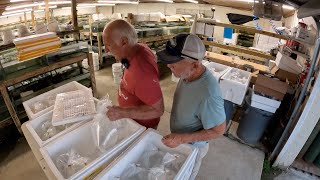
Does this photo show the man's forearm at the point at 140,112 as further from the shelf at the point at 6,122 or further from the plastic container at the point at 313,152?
the shelf at the point at 6,122

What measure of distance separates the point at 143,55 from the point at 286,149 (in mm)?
2309

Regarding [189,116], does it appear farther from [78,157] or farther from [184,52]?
[78,157]

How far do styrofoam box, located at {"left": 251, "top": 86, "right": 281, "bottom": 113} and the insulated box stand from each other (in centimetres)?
77

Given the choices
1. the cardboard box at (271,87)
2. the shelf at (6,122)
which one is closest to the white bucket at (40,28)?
the shelf at (6,122)

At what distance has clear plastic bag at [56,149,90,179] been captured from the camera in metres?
1.12

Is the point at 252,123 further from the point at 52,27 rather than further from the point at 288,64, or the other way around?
the point at 52,27

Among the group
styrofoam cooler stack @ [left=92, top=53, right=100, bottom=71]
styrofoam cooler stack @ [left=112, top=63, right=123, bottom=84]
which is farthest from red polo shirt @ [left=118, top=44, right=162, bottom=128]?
styrofoam cooler stack @ [left=92, top=53, right=100, bottom=71]

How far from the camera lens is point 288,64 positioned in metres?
3.03

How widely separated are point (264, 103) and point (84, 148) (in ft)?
7.94

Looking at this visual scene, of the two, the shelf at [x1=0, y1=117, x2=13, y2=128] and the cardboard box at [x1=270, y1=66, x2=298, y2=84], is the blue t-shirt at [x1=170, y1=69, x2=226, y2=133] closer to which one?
the cardboard box at [x1=270, y1=66, x2=298, y2=84]

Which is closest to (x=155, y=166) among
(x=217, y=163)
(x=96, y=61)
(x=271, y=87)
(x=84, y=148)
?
(x=84, y=148)

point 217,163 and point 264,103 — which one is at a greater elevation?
point 264,103

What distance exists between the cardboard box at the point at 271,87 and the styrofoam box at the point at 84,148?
6.65 ft

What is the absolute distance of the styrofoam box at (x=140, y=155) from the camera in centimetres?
107
